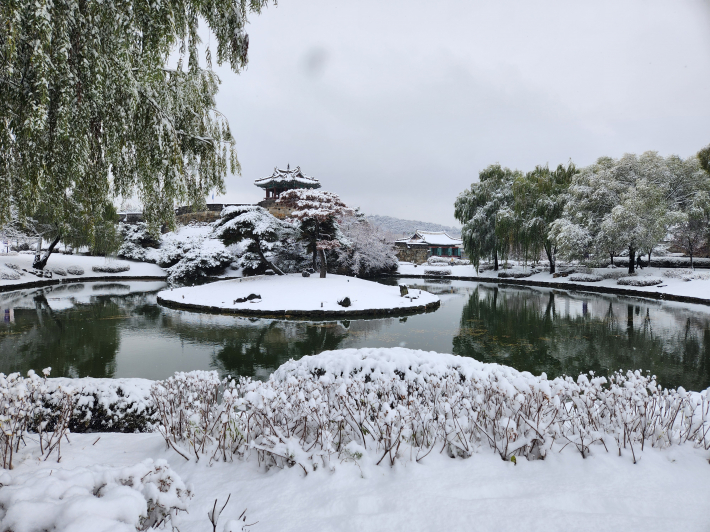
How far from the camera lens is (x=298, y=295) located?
14391 millimetres

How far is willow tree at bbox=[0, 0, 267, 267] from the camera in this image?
8.75ft

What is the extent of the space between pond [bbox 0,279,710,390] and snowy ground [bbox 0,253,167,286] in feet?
27.9

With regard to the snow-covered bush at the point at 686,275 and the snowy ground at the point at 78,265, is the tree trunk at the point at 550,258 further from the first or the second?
the snowy ground at the point at 78,265

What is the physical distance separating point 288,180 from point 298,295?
25901 mm

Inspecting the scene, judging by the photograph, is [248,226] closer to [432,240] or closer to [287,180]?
[287,180]

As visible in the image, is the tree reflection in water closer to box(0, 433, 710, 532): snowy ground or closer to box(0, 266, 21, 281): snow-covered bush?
box(0, 433, 710, 532): snowy ground

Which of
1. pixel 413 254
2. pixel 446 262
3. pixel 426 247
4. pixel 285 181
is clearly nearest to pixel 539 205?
pixel 446 262

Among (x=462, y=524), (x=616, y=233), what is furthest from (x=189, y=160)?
(x=616, y=233)

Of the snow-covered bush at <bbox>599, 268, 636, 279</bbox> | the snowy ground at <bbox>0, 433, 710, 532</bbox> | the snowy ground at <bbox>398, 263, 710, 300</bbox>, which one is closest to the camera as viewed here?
the snowy ground at <bbox>0, 433, 710, 532</bbox>

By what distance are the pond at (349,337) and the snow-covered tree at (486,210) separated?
10.1m

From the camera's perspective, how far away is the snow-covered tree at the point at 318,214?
1689 cm

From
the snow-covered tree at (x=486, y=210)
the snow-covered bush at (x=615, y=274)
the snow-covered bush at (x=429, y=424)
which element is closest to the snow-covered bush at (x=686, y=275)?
the snow-covered bush at (x=615, y=274)

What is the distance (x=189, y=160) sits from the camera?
4.32 metres

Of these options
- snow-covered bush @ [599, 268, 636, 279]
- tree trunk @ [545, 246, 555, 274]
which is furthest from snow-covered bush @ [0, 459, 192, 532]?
tree trunk @ [545, 246, 555, 274]
